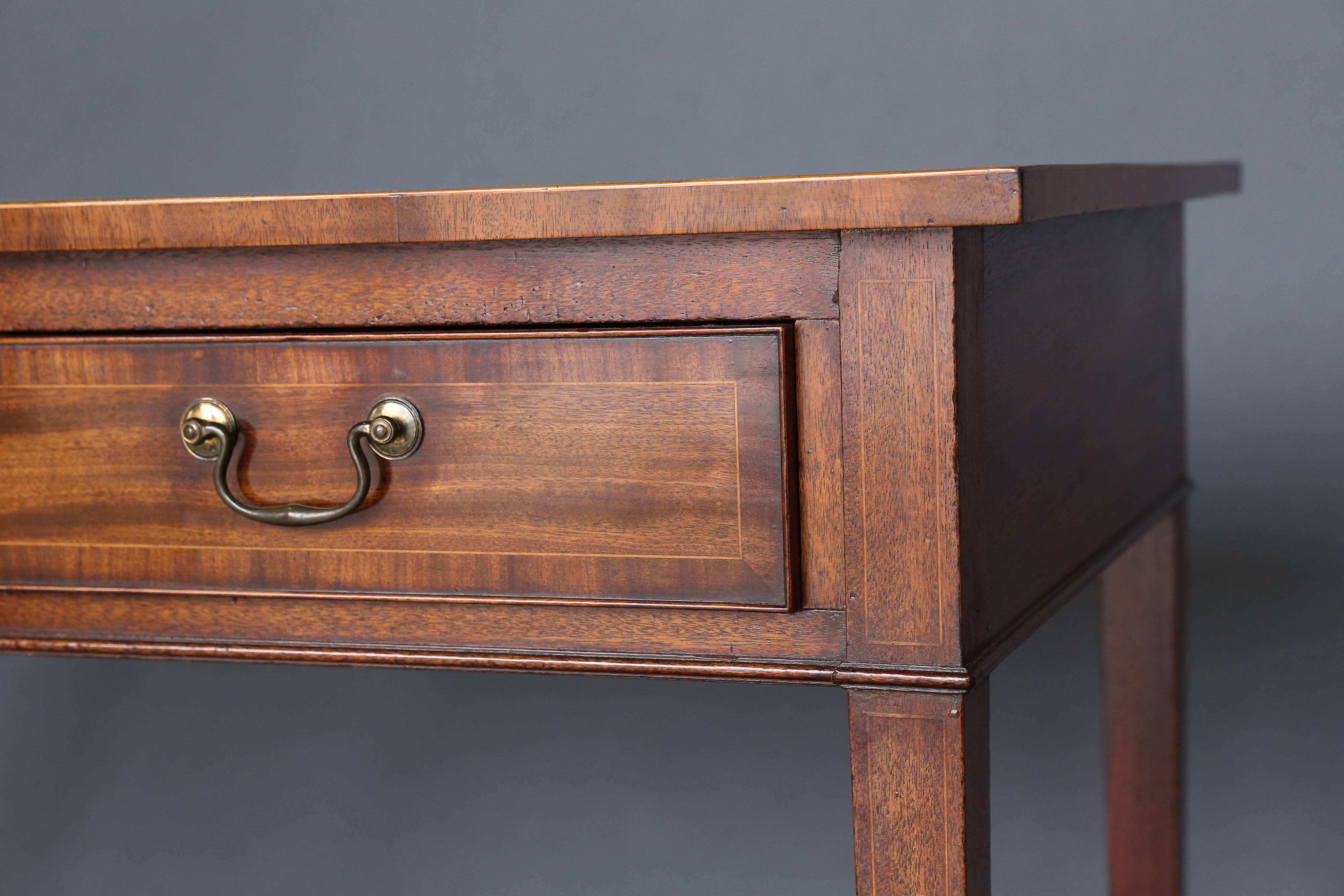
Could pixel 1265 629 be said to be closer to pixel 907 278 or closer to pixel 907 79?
pixel 907 79

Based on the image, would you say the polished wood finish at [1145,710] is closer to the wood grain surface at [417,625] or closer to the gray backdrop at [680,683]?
the gray backdrop at [680,683]

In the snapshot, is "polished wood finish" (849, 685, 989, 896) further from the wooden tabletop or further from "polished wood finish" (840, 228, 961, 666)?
the wooden tabletop

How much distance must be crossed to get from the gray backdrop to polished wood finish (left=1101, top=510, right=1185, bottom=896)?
273 mm

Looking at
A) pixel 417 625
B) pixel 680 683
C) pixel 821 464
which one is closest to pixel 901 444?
pixel 821 464

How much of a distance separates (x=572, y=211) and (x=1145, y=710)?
91 centimetres

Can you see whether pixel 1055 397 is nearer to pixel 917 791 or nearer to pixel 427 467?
pixel 917 791

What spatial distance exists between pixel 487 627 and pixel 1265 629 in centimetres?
113

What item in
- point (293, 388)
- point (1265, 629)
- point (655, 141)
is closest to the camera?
point (293, 388)

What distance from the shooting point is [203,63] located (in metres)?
1.95

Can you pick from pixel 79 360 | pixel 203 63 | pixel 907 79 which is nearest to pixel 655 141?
pixel 907 79

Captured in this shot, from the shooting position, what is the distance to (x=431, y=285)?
84 centimetres

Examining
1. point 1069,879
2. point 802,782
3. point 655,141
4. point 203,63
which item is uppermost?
point 203,63

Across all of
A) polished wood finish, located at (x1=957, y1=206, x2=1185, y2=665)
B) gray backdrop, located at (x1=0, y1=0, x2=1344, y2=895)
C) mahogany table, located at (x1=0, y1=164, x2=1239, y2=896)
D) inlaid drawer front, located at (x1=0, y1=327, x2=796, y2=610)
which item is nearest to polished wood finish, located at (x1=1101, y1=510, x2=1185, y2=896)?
polished wood finish, located at (x1=957, y1=206, x2=1185, y2=665)

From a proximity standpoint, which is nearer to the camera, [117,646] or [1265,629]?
[117,646]
